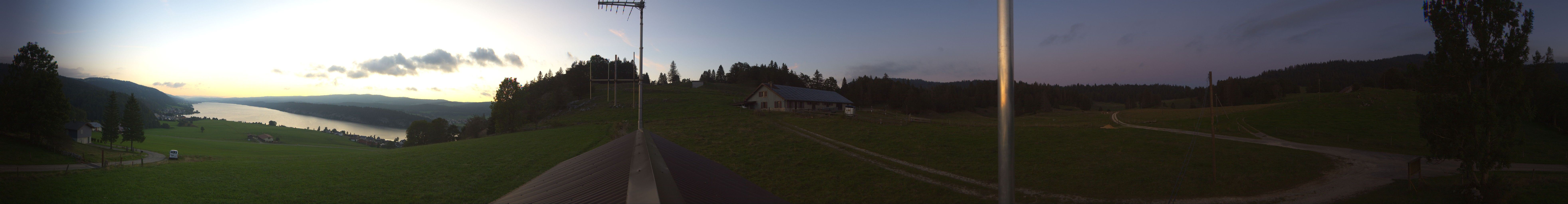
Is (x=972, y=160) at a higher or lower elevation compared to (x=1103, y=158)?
lower

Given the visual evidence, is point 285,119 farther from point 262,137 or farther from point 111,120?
point 111,120

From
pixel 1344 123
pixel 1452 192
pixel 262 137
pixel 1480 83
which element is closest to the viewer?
pixel 1480 83

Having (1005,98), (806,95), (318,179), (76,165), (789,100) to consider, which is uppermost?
(806,95)

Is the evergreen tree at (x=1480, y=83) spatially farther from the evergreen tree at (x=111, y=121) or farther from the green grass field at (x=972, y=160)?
the evergreen tree at (x=111, y=121)

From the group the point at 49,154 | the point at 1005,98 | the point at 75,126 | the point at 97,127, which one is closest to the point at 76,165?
the point at 75,126

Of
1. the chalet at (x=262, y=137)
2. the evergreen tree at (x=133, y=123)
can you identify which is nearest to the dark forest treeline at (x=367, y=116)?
the chalet at (x=262, y=137)

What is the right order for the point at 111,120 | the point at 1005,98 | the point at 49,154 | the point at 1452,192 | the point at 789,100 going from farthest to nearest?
the point at 789,100 → the point at 111,120 → the point at 49,154 → the point at 1452,192 → the point at 1005,98

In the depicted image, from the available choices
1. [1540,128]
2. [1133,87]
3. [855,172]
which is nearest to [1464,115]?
[855,172]

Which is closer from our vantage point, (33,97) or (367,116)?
(33,97)
